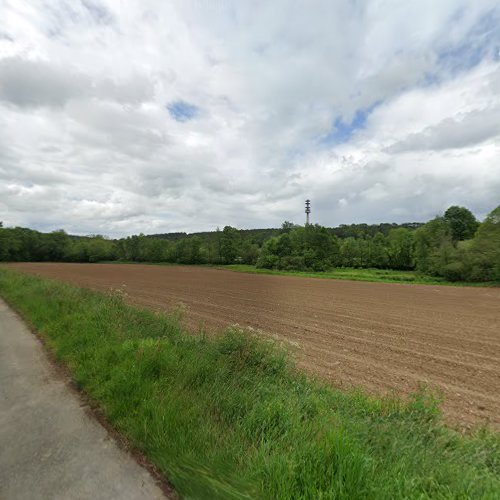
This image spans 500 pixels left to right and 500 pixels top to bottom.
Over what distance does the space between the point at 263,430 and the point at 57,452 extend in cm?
255

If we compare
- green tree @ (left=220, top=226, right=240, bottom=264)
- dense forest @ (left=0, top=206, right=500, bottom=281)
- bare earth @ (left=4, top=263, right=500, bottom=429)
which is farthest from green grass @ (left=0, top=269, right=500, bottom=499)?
green tree @ (left=220, top=226, right=240, bottom=264)

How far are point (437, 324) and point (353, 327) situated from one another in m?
5.09

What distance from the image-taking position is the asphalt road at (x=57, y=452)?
9.53ft

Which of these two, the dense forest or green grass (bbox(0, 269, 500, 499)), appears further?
the dense forest

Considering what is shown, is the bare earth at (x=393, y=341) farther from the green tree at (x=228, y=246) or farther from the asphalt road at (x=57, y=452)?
the green tree at (x=228, y=246)

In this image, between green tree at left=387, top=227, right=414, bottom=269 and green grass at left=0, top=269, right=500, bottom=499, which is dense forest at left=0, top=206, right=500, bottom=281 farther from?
green grass at left=0, top=269, right=500, bottom=499

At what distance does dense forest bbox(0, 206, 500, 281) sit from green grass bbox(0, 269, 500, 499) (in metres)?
45.2

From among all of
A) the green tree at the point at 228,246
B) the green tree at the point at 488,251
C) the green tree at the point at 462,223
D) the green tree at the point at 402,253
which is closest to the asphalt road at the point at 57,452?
the green tree at the point at 488,251

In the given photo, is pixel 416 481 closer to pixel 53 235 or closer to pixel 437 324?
pixel 437 324

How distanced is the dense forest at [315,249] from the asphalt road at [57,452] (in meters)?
48.4

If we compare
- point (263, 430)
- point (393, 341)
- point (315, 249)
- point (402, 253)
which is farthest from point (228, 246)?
point (263, 430)

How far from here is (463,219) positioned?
68625mm

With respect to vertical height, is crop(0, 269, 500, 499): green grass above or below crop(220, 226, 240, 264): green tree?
below

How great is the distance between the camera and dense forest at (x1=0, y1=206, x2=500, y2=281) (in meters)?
42.5
